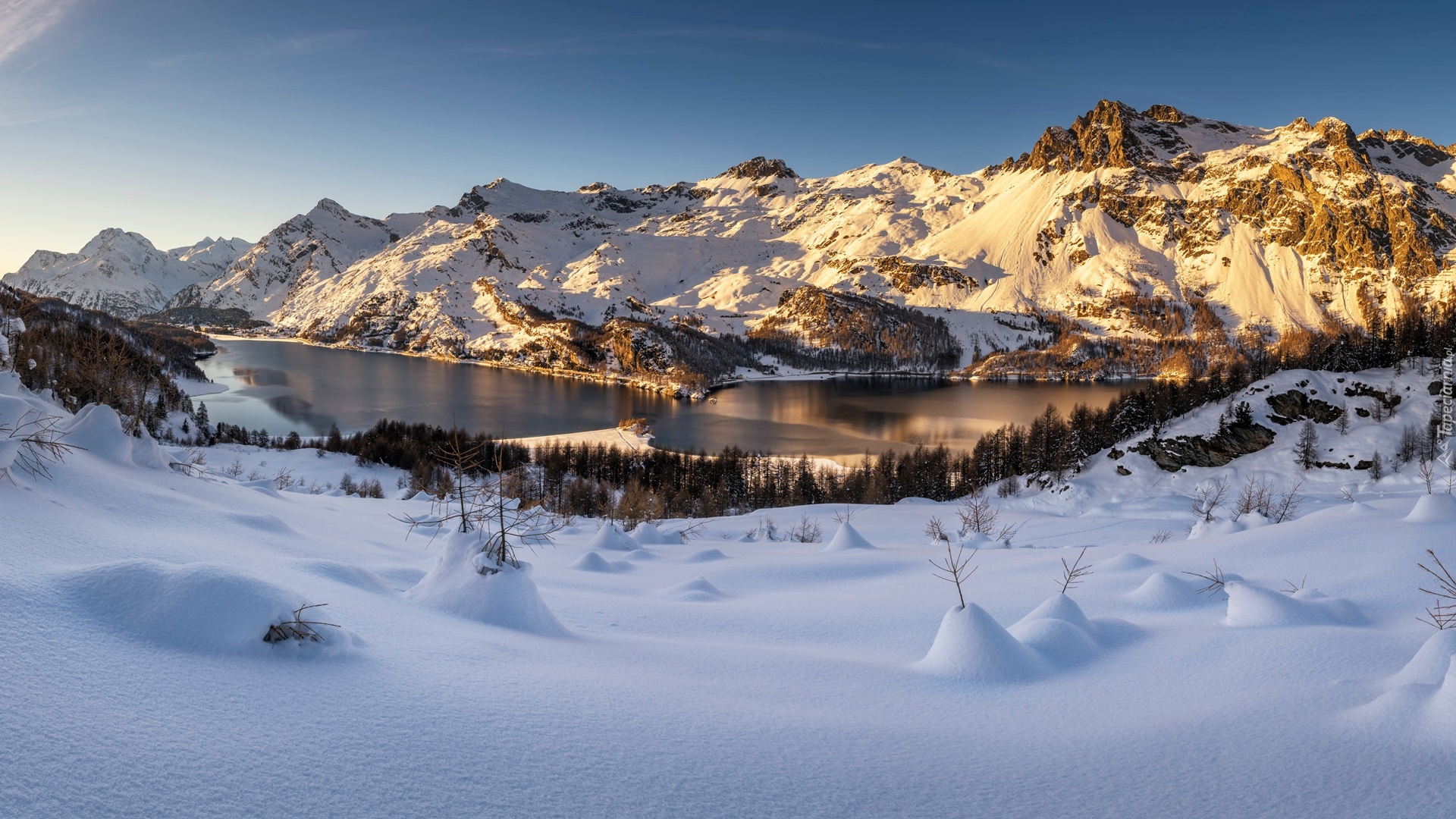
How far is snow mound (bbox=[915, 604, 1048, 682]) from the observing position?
12.6 feet

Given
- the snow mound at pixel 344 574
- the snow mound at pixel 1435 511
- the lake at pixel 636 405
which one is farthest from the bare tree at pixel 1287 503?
the lake at pixel 636 405

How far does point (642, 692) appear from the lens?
3012 mm

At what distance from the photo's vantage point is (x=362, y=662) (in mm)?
2846

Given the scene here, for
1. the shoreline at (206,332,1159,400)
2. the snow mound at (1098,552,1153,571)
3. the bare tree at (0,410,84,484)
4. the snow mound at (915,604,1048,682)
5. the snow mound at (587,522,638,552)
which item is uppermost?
the shoreline at (206,332,1159,400)

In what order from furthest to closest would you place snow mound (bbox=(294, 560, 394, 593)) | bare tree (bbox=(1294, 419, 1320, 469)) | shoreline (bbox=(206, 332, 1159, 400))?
shoreline (bbox=(206, 332, 1159, 400)) → bare tree (bbox=(1294, 419, 1320, 469)) → snow mound (bbox=(294, 560, 394, 593))

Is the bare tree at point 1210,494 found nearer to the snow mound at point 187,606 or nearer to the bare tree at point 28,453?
the snow mound at point 187,606

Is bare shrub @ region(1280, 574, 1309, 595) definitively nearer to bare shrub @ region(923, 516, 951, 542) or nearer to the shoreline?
bare shrub @ region(923, 516, 951, 542)

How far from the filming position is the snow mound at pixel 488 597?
4.29 meters

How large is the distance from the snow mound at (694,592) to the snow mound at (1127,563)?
4.55m

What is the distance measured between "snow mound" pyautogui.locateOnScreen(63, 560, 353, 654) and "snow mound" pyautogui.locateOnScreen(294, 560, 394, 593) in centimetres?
158

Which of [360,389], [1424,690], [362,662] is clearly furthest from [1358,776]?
[360,389]

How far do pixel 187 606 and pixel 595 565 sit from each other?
19.0 ft

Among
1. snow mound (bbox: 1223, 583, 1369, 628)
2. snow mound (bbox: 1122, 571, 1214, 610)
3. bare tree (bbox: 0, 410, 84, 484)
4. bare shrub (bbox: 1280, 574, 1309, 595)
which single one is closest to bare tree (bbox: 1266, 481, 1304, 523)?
bare shrub (bbox: 1280, 574, 1309, 595)

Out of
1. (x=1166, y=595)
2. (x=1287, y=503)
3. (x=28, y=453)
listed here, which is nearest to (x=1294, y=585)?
(x=1166, y=595)
